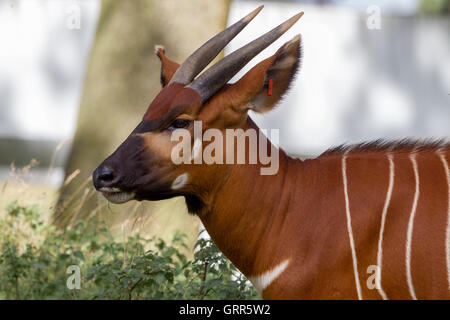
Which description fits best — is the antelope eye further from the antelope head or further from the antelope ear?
the antelope ear

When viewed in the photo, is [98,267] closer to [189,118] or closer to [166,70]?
[166,70]

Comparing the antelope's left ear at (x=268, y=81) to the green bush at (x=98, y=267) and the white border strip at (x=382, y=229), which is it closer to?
the white border strip at (x=382, y=229)

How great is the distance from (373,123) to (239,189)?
11405 mm

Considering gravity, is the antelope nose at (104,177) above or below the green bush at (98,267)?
above

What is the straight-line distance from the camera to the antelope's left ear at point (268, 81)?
169 inches

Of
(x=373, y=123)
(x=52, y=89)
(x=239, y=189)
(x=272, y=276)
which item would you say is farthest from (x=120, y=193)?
(x=373, y=123)

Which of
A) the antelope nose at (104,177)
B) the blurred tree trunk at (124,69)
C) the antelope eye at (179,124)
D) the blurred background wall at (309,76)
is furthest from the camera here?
the blurred background wall at (309,76)

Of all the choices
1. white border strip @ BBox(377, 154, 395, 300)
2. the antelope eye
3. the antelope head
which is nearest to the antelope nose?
the antelope head

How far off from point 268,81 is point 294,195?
658 millimetres

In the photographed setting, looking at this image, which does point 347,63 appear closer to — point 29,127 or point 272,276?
point 29,127

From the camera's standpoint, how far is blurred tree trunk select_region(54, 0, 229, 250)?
8016 mm

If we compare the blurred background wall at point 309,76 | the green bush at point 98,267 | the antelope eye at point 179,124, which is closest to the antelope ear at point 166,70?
the antelope eye at point 179,124

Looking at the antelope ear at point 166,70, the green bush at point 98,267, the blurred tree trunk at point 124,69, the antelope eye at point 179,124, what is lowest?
the green bush at point 98,267

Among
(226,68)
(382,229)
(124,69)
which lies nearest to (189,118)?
(226,68)
